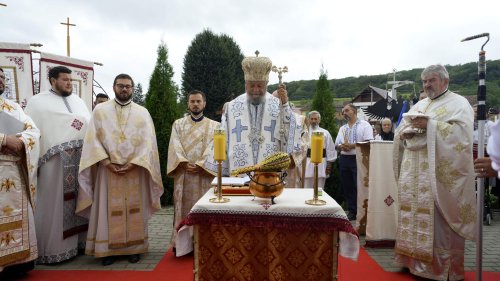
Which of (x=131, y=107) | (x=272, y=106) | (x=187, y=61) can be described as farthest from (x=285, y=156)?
(x=187, y=61)

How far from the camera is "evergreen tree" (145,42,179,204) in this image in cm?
927

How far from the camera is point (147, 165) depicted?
487 cm

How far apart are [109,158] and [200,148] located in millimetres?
1232

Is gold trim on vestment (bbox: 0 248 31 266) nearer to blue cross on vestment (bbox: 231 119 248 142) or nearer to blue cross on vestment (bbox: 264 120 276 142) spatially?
blue cross on vestment (bbox: 231 119 248 142)

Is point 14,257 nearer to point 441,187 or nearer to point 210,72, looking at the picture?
point 441,187

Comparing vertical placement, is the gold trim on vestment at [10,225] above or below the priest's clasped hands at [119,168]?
below

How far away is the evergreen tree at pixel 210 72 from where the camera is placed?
21.4 m

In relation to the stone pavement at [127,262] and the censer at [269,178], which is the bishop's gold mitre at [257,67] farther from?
the stone pavement at [127,262]

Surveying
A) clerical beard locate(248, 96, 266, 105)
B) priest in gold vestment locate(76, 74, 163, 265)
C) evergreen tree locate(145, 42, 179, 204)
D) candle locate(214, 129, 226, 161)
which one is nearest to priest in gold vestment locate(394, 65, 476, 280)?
clerical beard locate(248, 96, 266, 105)

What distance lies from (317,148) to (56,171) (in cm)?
365

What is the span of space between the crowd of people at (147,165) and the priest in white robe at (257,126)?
11mm

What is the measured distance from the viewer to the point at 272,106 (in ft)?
13.1

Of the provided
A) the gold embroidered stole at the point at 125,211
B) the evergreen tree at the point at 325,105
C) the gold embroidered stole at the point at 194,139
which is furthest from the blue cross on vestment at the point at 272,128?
the evergreen tree at the point at 325,105

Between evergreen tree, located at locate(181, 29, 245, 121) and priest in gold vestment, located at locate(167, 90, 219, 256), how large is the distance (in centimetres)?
1583
